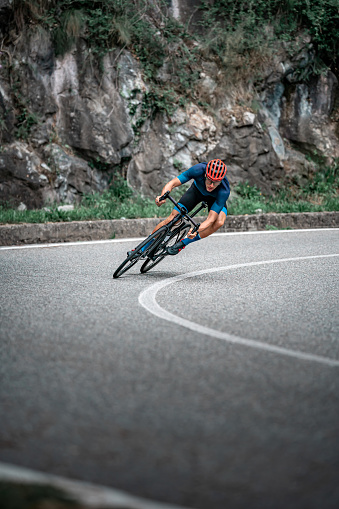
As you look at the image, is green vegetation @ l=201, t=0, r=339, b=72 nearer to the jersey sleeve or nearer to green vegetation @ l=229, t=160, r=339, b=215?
green vegetation @ l=229, t=160, r=339, b=215

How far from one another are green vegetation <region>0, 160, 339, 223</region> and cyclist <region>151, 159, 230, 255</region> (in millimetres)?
4661

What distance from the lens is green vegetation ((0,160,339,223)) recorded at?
12.8 meters

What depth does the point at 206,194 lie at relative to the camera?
859 centimetres

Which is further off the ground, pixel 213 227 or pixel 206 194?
pixel 206 194

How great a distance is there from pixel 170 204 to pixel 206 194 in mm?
6756

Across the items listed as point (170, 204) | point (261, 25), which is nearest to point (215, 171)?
point (170, 204)

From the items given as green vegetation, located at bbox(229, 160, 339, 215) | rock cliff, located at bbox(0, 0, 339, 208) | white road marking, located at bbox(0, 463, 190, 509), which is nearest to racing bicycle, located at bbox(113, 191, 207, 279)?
white road marking, located at bbox(0, 463, 190, 509)

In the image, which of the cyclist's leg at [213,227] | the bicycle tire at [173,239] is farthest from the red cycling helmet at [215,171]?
the bicycle tire at [173,239]

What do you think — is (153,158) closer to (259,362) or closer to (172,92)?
(172,92)

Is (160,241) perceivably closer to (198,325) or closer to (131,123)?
(198,325)

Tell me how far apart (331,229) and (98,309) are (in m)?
9.26

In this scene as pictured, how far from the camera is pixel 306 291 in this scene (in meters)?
7.11

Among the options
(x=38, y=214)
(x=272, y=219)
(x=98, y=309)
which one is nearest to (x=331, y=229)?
(x=272, y=219)

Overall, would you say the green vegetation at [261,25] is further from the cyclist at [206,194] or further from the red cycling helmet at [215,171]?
the red cycling helmet at [215,171]
